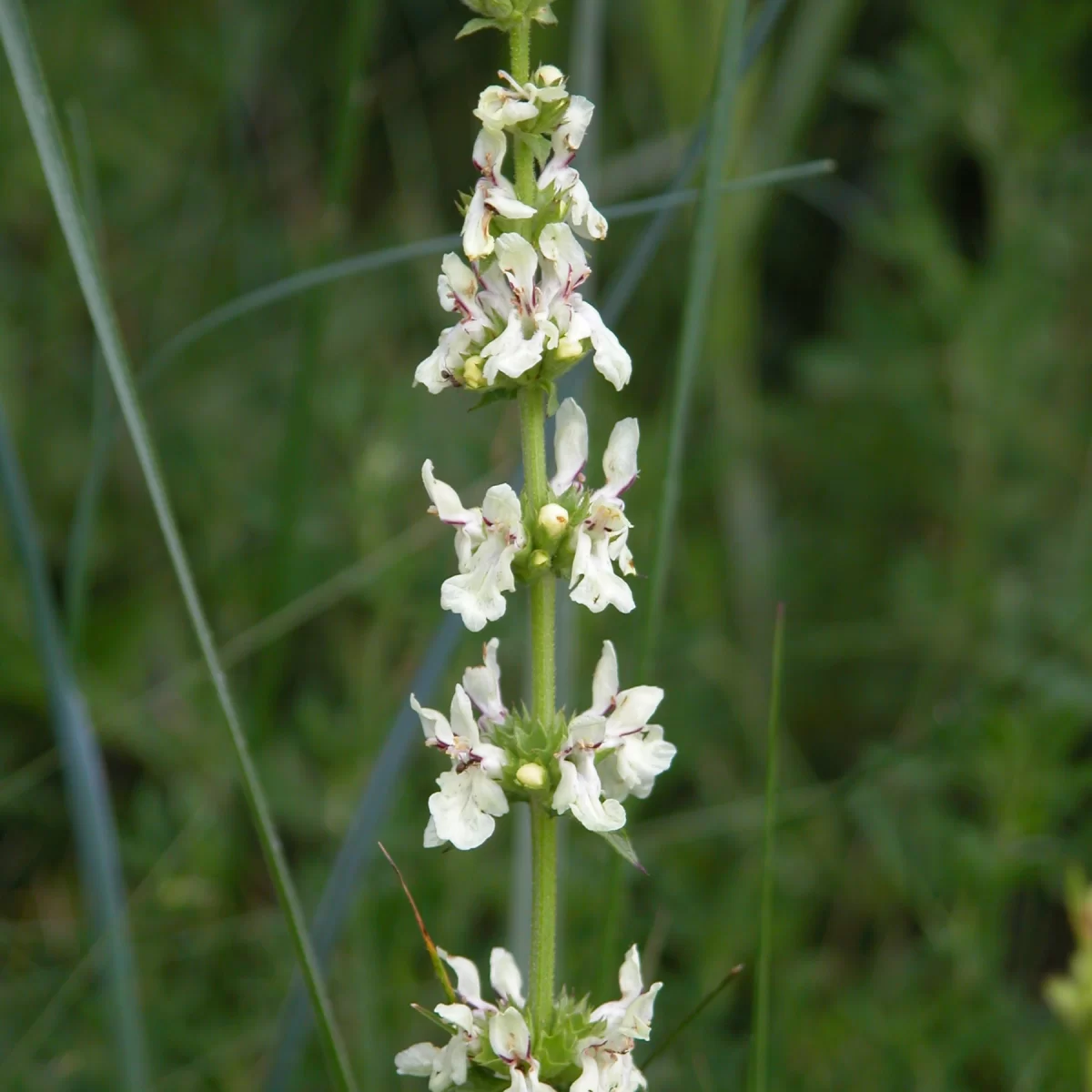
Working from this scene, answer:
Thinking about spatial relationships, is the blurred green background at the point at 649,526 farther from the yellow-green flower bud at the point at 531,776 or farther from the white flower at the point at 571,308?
the white flower at the point at 571,308

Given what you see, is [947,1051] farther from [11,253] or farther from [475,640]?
[11,253]

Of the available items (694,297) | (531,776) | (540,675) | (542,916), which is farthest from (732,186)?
(542,916)

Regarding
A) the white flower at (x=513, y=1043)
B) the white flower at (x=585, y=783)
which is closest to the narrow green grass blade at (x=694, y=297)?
the white flower at (x=585, y=783)

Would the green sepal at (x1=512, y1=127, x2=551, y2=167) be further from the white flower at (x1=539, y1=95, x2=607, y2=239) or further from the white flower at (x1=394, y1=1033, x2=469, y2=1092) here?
the white flower at (x1=394, y1=1033, x2=469, y2=1092)

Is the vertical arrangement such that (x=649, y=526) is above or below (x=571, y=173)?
above

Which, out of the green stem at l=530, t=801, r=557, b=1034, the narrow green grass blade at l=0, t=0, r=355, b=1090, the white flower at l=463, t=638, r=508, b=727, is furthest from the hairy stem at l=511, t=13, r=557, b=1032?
the narrow green grass blade at l=0, t=0, r=355, b=1090

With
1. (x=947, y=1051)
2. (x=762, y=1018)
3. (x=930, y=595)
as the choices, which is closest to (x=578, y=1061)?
(x=762, y=1018)

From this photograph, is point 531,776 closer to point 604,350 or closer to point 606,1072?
point 606,1072
